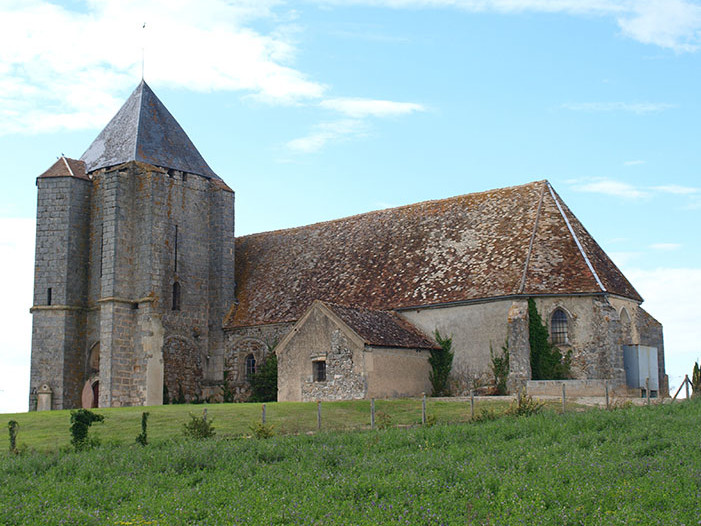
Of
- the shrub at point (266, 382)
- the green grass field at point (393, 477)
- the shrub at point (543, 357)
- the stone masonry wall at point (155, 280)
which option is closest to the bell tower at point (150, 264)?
the stone masonry wall at point (155, 280)

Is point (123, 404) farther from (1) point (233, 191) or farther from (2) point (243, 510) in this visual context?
(2) point (243, 510)

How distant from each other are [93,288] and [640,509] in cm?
3051

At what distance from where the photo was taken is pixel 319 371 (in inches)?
1216

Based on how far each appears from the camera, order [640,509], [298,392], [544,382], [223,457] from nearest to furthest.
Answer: [640,509]
[223,457]
[544,382]
[298,392]

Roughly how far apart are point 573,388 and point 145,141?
22.7m

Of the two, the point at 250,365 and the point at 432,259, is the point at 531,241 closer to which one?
the point at 432,259

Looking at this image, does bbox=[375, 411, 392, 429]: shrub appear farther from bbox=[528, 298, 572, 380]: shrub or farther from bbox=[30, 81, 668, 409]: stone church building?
bbox=[528, 298, 572, 380]: shrub

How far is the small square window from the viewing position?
3075 centimetres

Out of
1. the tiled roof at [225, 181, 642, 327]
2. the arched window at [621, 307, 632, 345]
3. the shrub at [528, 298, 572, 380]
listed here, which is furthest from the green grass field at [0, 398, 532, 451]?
the arched window at [621, 307, 632, 345]

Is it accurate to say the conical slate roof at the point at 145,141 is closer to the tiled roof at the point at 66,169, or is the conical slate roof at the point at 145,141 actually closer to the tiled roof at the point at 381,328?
the tiled roof at the point at 66,169

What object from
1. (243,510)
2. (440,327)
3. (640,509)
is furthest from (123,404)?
(640,509)

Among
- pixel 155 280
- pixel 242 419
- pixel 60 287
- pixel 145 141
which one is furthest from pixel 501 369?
pixel 60 287

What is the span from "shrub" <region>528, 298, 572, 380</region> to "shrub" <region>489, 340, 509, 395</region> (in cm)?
100

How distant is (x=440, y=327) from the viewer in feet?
106
